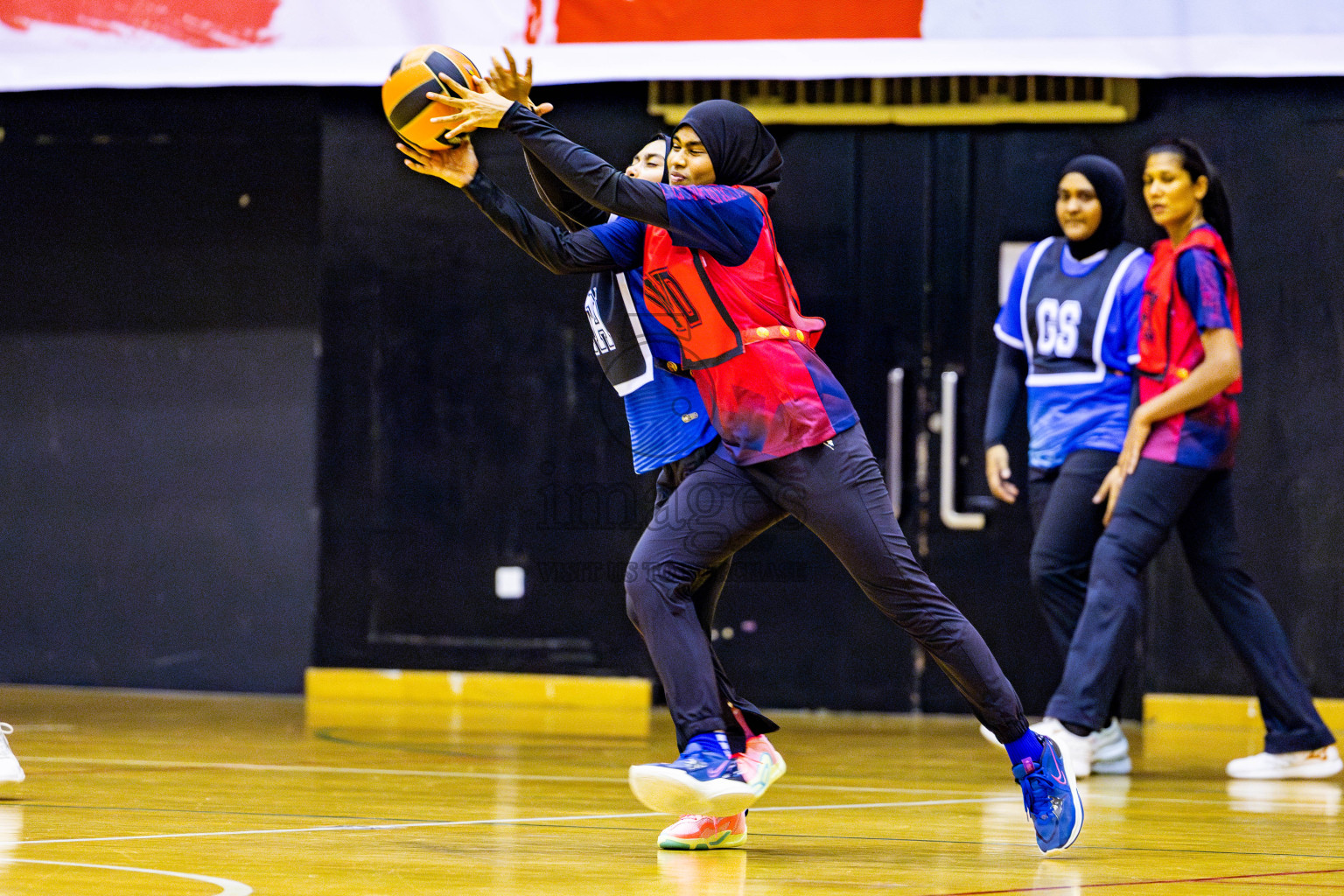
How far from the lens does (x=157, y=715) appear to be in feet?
19.5

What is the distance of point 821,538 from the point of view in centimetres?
298

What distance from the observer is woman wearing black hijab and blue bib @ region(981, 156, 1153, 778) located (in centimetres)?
468

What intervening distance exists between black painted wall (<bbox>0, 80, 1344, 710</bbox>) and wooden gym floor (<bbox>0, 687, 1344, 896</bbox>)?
2.99 feet

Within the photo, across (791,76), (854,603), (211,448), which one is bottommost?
(854,603)

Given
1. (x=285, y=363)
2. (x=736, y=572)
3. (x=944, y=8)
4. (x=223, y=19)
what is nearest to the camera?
(x=944, y=8)

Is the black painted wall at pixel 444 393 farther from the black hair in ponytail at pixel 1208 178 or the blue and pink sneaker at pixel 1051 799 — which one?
the blue and pink sneaker at pixel 1051 799

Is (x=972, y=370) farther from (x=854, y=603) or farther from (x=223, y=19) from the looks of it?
(x=223, y=19)

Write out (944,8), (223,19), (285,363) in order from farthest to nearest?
(285,363) < (223,19) < (944,8)

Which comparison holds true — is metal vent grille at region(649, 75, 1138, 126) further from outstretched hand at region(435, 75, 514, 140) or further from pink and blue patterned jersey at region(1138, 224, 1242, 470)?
outstretched hand at region(435, 75, 514, 140)

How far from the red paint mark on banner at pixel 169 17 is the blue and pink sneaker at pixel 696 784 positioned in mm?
4018

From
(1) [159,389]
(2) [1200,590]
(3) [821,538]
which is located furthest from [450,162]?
(1) [159,389]

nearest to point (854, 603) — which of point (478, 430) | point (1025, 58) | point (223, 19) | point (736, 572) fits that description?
point (736, 572)

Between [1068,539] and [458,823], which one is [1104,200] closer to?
[1068,539]

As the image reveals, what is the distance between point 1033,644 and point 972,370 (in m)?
1.06
